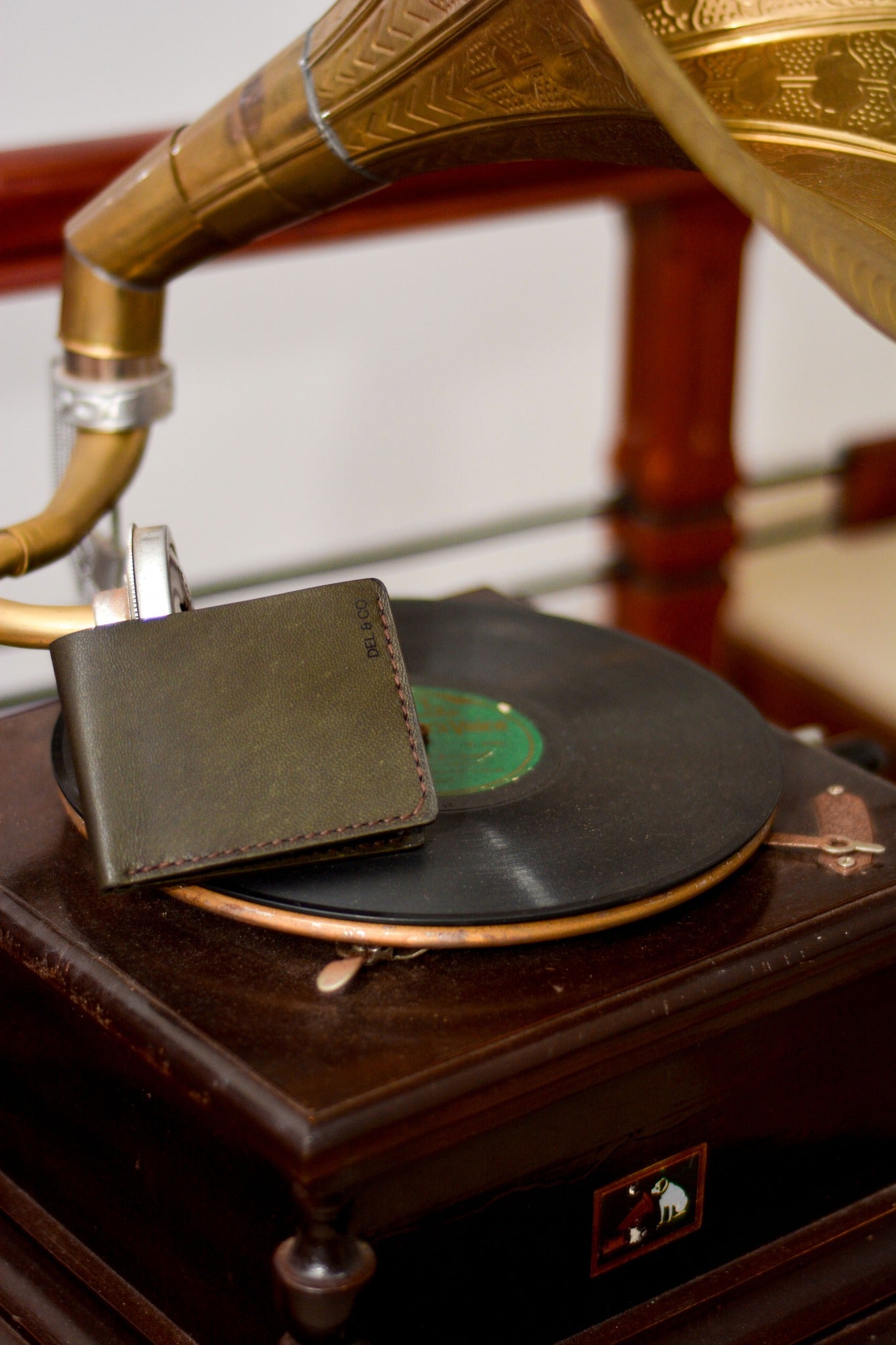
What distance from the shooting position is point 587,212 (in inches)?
91.5

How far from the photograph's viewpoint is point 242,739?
2.80ft

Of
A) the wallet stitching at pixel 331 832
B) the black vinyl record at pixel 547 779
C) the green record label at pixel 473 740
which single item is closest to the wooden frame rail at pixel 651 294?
the black vinyl record at pixel 547 779

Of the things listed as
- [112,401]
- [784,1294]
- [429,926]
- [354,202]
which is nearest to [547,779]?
[429,926]

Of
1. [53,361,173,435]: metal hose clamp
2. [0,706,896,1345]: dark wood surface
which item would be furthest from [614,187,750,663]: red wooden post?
[0,706,896,1345]: dark wood surface

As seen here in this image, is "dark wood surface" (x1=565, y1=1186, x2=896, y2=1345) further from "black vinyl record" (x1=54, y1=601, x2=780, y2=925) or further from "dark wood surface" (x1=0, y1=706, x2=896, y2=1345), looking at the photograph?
"black vinyl record" (x1=54, y1=601, x2=780, y2=925)

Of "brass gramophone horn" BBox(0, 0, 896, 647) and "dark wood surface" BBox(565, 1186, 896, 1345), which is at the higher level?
"brass gramophone horn" BBox(0, 0, 896, 647)

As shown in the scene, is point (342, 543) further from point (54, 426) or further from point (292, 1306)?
point (292, 1306)

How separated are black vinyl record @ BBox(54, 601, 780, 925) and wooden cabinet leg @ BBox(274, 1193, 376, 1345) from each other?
15 cm

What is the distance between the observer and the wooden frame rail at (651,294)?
1646mm

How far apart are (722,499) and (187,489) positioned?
28.7 inches

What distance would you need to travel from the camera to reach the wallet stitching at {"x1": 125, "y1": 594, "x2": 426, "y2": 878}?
2.68 feet

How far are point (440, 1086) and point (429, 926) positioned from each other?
0.10 m

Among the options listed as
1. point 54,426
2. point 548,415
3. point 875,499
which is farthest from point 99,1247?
point 875,499

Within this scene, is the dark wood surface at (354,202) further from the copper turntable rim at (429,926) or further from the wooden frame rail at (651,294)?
the copper turntable rim at (429,926)
